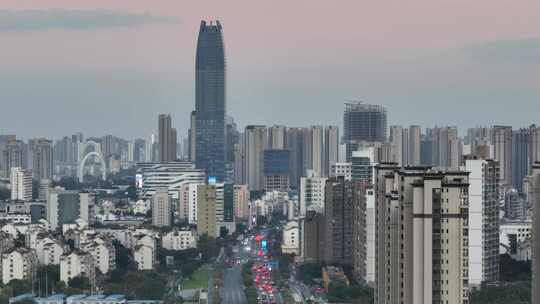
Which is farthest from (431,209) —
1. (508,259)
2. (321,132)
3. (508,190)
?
(321,132)

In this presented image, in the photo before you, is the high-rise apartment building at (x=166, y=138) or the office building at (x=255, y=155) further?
the high-rise apartment building at (x=166, y=138)

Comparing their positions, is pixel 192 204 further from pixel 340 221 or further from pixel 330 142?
pixel 330 142

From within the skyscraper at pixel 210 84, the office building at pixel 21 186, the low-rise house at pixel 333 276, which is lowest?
the low-rise house at pixel 333 276

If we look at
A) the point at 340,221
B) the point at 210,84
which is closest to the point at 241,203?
the point at 340,221

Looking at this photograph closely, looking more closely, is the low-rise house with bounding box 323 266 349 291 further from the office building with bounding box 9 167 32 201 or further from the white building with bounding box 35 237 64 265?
the office building with bounding box 9 167 32 201

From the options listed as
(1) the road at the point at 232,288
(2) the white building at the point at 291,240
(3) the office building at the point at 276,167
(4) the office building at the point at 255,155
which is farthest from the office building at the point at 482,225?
(4) the office building at the point at 255,155

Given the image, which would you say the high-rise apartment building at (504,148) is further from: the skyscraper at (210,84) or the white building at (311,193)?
the skyscraper at (210,84)

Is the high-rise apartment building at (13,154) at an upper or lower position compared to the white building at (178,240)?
upper
